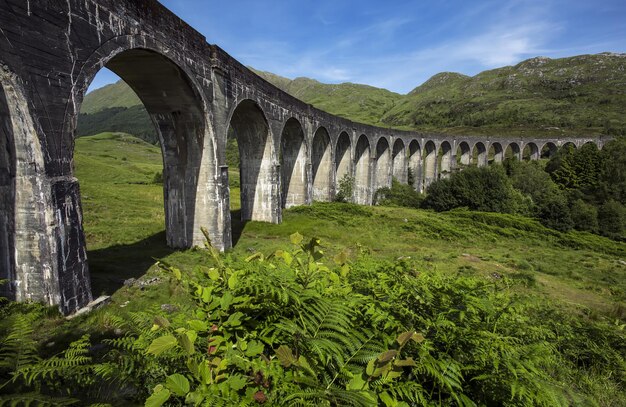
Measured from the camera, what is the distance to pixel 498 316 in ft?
10.8

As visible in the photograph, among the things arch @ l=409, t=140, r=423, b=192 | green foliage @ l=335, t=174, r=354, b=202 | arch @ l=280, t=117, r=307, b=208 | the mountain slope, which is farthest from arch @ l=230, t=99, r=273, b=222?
the mountain slope

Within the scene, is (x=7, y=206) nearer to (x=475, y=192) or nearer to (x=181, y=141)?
(x=181, y=141)

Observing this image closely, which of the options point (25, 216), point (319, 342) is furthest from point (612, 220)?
point (25, 216)

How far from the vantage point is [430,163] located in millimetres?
56531

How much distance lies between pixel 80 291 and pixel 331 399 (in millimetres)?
8218

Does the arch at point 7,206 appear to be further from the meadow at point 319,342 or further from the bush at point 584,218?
the bush at point 584,218

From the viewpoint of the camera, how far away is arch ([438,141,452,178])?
58272mm

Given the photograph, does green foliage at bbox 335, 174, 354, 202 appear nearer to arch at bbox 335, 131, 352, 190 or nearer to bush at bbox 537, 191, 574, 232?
arch at bbox 335, 131, 352, 190

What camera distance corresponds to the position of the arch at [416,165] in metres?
51.7

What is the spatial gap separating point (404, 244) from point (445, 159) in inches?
1734

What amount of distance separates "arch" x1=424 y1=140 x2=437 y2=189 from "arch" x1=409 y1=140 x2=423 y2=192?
11.7ft

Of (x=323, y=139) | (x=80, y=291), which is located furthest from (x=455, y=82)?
(x=80, y=291)

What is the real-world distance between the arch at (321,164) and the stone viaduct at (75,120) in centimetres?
605

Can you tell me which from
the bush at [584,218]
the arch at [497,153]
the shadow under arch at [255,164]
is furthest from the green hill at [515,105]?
the shadow under arch at [255,164]
